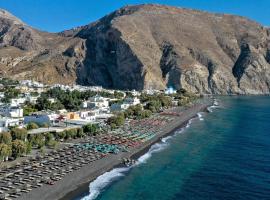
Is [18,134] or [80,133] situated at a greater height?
[18,134]

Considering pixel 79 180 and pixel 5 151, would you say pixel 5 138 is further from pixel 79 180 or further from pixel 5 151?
pixel 79 180

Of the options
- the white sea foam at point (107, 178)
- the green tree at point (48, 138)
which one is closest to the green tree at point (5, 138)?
the green tree at point (48, 138)

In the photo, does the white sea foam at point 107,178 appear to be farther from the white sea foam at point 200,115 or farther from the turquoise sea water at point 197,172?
the white sea foam at point 200,115

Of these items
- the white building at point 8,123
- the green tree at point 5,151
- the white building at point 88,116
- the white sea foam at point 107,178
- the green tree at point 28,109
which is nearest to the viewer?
the white sea foam at point 107,178

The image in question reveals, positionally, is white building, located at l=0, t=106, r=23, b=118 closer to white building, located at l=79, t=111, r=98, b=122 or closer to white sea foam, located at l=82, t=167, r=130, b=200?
white building, located at l=79, t=111, r=98, b=122

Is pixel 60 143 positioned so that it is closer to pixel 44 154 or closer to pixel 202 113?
pixel 44 154

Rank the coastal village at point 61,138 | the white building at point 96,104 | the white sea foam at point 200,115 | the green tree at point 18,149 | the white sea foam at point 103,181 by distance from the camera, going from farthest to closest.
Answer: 1. the white building at point 96,104
2. the white sea foam at point 200,115
3. the green tree at point 18,149
4. the coastal village at point 61,138
5. the white sea foam at point 103,181

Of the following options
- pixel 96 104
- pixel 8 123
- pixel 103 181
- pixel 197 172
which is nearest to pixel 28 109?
pixel 96 104

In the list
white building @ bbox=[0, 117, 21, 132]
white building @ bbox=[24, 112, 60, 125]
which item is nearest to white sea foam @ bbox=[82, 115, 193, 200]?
white building @ bbox=[24, 112, 60, 125]
